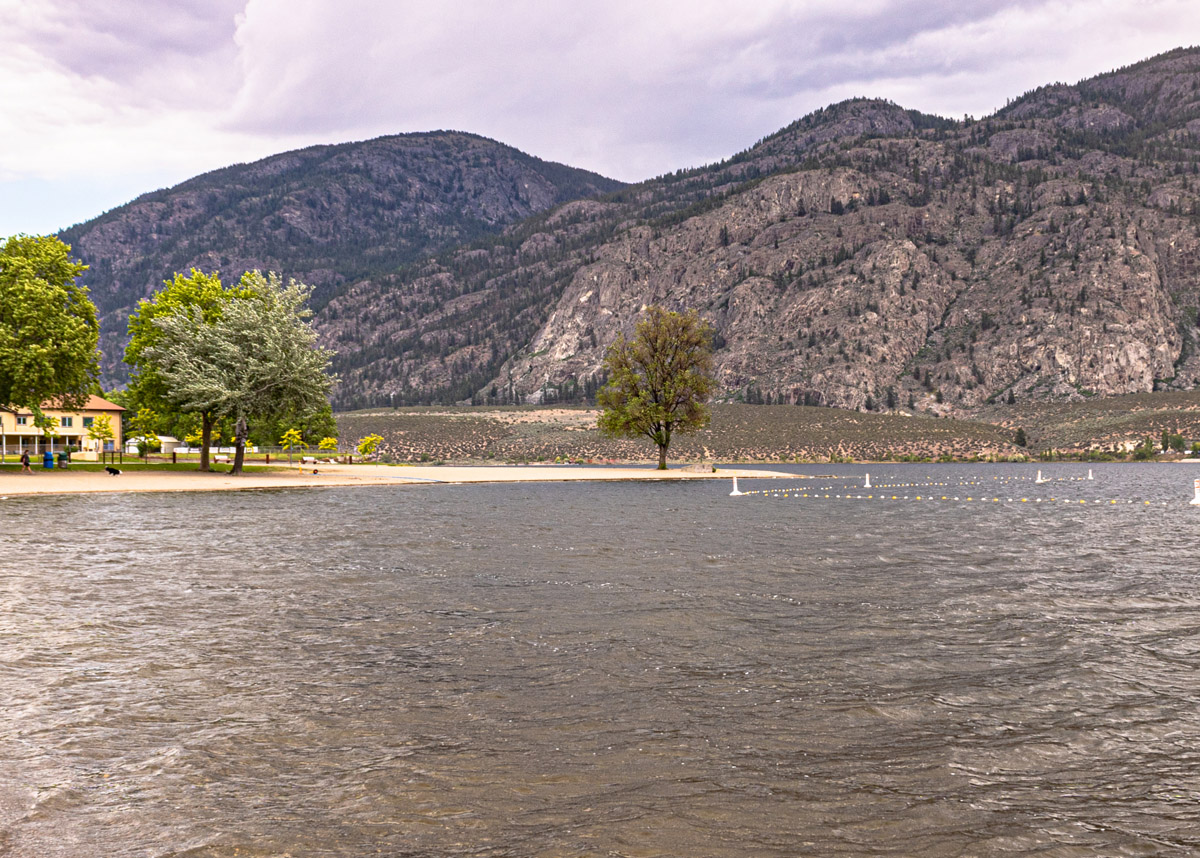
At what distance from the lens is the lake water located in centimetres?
662

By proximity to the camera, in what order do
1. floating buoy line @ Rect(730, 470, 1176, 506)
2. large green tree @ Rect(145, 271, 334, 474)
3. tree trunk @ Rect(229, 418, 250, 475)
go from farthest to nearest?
tree trunk @ Rect(229, 418, 250, 475) < large green tree @ Rect(145, 271, 334, 474) < floating buoy line @ Rect(730, 470, 1176, 506)

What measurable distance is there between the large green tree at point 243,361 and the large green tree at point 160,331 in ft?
1.56

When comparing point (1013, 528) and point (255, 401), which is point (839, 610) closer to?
point (1013, 528)

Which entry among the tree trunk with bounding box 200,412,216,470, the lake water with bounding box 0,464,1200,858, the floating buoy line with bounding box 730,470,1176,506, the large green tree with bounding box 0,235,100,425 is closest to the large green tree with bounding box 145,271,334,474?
the tree trunk with bounding box 200,412,216,470

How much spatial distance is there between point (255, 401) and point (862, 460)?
12689 centimetres

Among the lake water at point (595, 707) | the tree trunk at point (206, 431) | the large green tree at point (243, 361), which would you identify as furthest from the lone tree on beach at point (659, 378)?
the lake water at point (595, 707)

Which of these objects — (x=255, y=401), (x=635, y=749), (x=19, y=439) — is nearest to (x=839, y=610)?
(x=635, y=749)

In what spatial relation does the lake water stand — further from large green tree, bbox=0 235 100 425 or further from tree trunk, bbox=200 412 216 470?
tree trunk, bbox=200 412 216 470

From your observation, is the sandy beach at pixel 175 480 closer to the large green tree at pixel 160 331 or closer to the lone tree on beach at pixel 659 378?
the large green tree at pixel 160 331

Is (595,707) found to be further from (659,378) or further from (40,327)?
(659,378)

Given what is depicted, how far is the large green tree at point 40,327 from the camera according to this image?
5741cm

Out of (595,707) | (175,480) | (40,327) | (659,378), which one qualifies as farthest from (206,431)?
(595,707)

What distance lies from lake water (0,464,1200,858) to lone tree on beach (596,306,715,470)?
6225cm

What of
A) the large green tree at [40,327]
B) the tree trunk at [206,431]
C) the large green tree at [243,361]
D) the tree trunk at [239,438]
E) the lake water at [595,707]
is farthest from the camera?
the tree trunk at [206,431]
